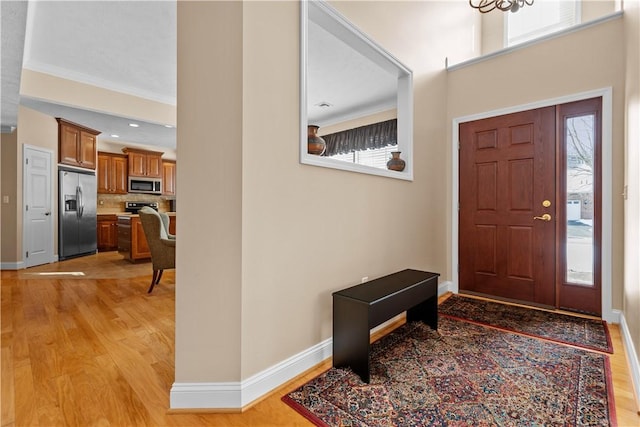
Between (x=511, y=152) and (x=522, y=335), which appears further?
(x=511, y=152)

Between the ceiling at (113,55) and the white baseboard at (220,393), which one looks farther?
the ceiling at (113,55)

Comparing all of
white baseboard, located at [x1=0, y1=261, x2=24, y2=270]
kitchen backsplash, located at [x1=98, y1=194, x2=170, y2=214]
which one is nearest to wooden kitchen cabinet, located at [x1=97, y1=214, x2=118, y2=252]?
kitchen backsplash, located at [x1=98, y1=194, x2=170, y2=214]

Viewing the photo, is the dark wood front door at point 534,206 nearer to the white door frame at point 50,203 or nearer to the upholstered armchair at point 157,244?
the upholstered armchair at point 157,244

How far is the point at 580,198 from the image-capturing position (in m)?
2.88

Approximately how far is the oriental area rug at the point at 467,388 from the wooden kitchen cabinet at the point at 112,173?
754 centimetres

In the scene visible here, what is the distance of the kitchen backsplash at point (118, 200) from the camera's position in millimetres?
7496

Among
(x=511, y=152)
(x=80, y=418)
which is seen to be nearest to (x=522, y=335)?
(x=511, y=152)

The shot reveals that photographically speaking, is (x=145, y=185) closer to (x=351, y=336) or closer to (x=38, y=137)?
(x=38, y=137)

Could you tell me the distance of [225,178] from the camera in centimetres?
155

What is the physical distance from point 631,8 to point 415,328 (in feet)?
9.65

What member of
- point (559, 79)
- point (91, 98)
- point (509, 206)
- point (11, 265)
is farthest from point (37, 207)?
point (559, 79)

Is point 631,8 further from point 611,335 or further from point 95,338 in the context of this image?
point 95,338

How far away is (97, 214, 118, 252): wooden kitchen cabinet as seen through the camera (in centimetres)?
696

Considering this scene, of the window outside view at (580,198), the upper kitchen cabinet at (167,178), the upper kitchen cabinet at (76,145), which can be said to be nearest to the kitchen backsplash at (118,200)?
the upper kitchen cabinet at (167,178)
